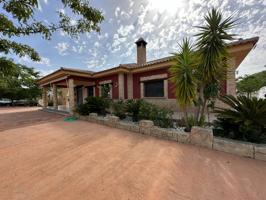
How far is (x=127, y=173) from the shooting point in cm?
277

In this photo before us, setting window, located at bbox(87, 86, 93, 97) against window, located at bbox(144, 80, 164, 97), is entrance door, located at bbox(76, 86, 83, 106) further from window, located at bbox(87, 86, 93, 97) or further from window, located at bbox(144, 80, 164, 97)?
window, located at bbox(144, 80, 164, 97)

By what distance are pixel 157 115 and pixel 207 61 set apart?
8.54 ft

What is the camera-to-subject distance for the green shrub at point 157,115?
5465 millimetres

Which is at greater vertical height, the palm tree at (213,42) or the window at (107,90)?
the palm tree at (213,42)

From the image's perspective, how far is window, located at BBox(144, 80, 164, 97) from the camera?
9678mm

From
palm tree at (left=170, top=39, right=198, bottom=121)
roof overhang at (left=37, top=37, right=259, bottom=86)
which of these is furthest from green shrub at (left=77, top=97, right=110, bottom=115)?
palm tree at (left=170, top=39, right=198, bottom=121)

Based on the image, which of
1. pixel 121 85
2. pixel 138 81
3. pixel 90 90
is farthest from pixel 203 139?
pixel 90 90

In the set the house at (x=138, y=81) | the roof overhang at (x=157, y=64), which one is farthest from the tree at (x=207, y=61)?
the house at (x=138, y=81)

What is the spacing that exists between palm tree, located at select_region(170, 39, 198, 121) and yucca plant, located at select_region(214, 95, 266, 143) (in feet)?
3.24

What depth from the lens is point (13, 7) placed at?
8.70 ft

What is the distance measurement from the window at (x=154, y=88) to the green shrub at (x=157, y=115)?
3.69 m

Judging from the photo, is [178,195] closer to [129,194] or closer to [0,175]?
[129,194]

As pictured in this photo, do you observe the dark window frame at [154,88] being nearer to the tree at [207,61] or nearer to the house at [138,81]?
the house at [138,81]

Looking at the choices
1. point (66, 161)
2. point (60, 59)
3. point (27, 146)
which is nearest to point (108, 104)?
point (27, 146)
